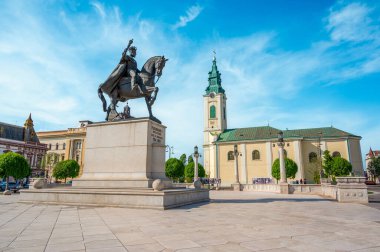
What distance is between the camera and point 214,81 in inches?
2901

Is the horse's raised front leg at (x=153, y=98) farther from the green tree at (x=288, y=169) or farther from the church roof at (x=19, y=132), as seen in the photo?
the church roof at (x=19, y=132)

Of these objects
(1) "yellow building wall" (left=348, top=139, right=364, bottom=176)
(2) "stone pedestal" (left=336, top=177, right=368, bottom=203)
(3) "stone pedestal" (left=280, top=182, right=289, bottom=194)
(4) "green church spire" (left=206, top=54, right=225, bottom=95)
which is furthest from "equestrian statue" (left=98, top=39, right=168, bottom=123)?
(4) "green church spire" (left=206, top=54, right=225, bottom=95)

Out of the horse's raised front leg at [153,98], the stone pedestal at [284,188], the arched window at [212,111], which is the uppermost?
the arched window at [212,111]

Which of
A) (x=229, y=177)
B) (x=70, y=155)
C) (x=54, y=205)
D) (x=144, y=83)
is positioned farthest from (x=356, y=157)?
(x=70, y=155)

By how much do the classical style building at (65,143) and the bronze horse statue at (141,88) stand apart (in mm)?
60582

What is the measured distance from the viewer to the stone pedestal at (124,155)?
1181cm

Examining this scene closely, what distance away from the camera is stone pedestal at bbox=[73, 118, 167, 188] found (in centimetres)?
1181

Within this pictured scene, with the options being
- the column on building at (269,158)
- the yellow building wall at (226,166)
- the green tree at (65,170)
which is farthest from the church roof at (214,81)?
the green tree at (65,170)

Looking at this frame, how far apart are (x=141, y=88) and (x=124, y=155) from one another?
12.2 ft

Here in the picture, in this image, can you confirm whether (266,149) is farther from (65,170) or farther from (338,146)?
(65,170)

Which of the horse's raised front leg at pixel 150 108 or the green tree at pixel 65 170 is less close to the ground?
the horse's raised front leg at pixel 150 108

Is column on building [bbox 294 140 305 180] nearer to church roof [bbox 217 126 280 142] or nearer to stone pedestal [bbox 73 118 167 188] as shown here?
church roof [bbox 217 126 280 142]

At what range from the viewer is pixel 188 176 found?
57.1 metres

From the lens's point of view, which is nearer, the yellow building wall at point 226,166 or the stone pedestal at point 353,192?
the stone pedestal at point 353,192
